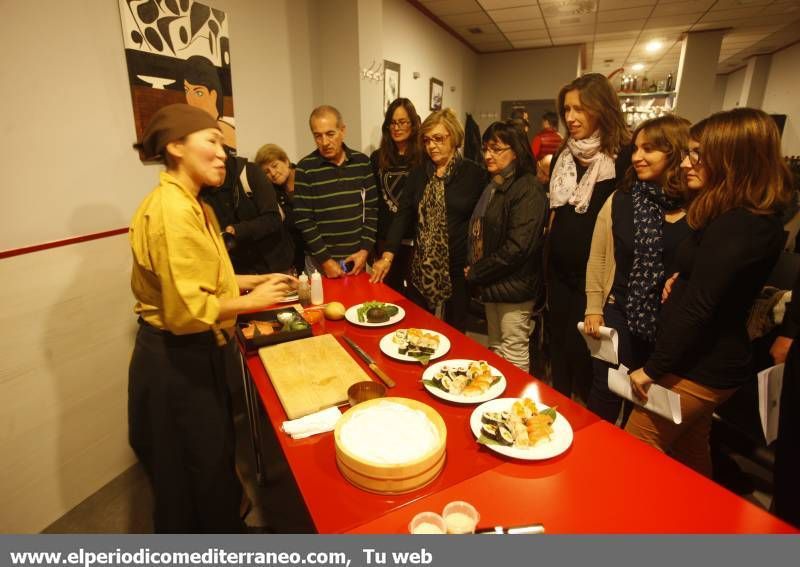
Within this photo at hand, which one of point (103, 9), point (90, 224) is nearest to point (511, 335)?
point (90, 224)

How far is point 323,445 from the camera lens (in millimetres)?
1093

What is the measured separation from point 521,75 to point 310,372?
725cm

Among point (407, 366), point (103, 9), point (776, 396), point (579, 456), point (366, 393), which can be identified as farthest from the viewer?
point (103, 9)

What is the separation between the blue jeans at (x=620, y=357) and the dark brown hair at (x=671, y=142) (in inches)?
19.1

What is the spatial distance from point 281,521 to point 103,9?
2.33 meters

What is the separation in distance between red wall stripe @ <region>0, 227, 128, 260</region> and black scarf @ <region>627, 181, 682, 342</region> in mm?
2224

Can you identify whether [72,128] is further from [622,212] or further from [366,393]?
[622,212]

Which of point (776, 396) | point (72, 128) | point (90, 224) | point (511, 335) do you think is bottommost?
point (511, 335)

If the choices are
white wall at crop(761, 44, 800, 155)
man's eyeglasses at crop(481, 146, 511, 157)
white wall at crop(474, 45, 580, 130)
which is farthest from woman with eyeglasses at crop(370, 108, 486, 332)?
white wall at crop(761, 44, 800, 155)

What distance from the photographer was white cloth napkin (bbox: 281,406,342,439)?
3.67 feet

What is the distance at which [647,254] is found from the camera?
5.42 feet

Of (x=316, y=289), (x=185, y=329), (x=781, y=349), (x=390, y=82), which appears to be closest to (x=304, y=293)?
(x=316, y=289)

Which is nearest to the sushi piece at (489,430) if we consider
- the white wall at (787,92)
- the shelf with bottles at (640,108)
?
the shelf with bottles at (640,108)

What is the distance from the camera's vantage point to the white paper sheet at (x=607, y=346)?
1.72 meters
